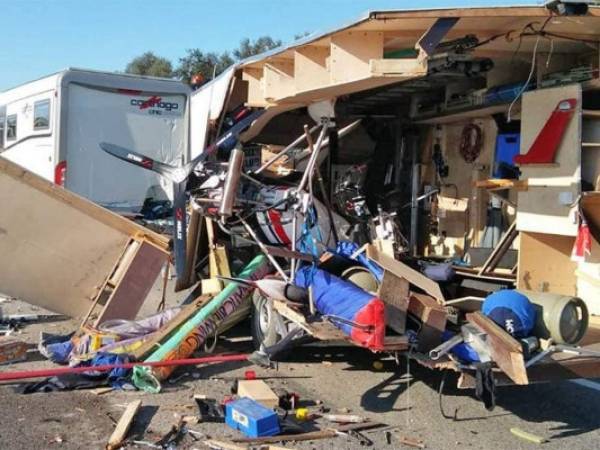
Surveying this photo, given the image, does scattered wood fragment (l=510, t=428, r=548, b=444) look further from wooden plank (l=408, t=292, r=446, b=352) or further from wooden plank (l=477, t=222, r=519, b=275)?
wooden plank (l=477, t=222, r=519, b=275)

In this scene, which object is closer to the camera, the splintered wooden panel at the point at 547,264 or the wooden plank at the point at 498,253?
the splintered wooden panel at the point at 547,264

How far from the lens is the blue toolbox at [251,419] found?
5.09m

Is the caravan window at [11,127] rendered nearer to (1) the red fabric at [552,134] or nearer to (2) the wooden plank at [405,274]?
(2) the wooden plank at [405,274]

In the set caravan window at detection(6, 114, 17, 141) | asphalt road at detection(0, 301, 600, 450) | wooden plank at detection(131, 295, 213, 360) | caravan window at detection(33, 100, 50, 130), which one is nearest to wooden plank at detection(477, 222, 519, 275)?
asphalt road at detection(0, 301, 600, 450)

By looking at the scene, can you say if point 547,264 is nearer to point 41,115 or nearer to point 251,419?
point 251,419

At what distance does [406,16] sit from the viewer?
5.47m

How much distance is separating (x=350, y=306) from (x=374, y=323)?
377 mm

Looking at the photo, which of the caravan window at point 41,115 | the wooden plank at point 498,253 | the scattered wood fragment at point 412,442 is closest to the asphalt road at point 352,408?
the scattered wood fragment at point 412,442

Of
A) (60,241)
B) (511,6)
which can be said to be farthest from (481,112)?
(60,241)

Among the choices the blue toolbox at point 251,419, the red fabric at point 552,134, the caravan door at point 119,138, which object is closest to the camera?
the blue toolbox at point 251,419

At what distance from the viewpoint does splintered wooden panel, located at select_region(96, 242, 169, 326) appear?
772cm

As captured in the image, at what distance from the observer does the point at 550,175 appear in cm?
690

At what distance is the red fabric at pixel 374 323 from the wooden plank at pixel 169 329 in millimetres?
2324

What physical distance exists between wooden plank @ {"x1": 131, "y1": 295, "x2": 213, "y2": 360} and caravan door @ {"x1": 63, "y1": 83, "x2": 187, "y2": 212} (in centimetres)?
391
